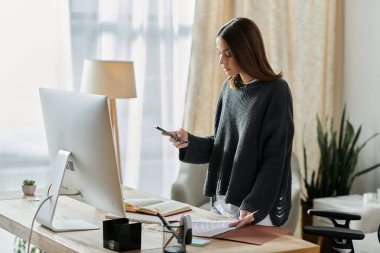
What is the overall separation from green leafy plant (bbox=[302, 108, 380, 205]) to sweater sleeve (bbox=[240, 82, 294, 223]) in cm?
229

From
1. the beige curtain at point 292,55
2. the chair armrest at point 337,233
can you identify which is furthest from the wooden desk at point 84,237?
the beige curtain at point 292,55

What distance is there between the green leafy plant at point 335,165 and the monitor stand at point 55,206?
2.71 m

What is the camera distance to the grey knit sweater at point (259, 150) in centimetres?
293

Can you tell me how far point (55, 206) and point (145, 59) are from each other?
2361mm

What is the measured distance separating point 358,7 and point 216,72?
120 cm

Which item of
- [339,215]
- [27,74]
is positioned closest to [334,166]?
[339,215]

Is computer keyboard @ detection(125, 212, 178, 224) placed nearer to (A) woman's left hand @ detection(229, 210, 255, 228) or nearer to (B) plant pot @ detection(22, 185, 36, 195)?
(A) woman's left hand @ detection(229, 210, 255, 228)

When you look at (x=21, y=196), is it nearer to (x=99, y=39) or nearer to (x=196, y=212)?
(x=196, y=212)

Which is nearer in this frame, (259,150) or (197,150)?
(259,150)

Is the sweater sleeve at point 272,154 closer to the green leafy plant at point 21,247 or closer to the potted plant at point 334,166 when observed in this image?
the green leafy plant at point 21,247

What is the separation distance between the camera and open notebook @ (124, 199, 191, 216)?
3053 millimetres

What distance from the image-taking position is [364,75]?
544 cm

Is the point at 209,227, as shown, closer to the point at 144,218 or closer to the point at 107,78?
the point at 144,218

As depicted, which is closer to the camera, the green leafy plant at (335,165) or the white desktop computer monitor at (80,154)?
the white desktop computer monitor at (80,154)
